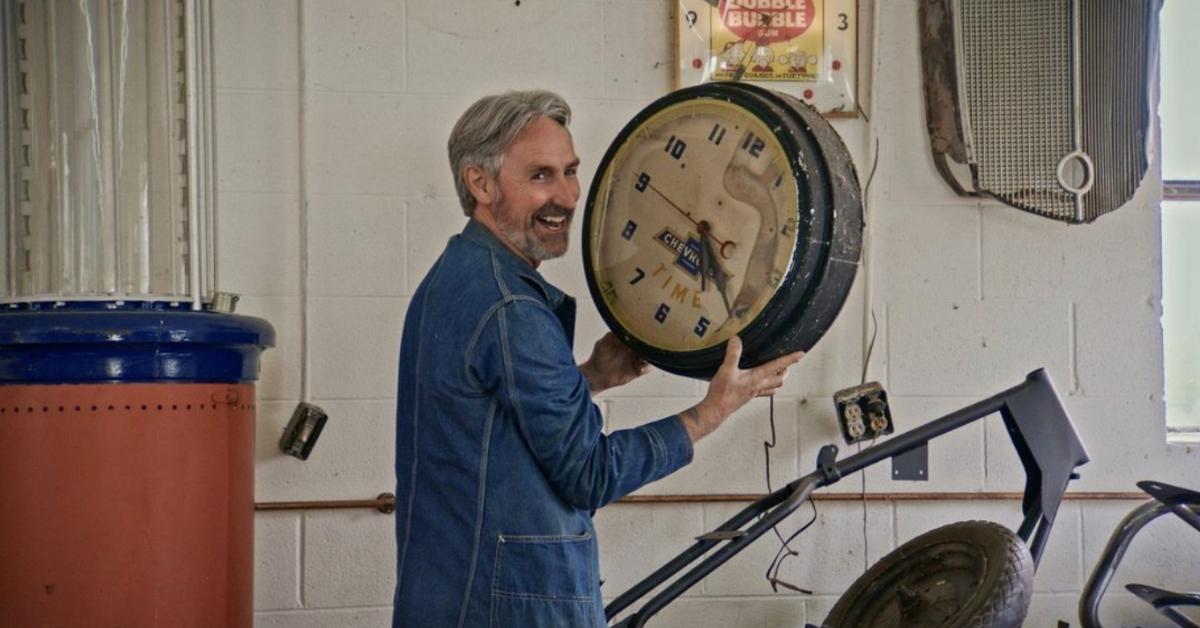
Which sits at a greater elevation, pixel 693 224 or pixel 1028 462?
pixel 693 224

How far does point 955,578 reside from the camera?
7.79 feet

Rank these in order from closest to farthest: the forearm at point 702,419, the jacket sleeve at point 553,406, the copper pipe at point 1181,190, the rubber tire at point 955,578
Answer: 1. the jacket sleeve at point 553,406
2. the forearm at point 702,419
3. the rubber tire at point 955,578
4. the copper pipe at point 1181,190

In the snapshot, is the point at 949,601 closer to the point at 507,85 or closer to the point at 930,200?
the point at 930,200

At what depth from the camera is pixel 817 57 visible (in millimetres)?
2924

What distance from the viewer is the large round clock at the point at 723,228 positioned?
1.78 m

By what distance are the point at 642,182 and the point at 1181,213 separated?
1.82 metres

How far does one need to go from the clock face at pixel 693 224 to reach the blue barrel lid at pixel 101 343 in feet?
2.40

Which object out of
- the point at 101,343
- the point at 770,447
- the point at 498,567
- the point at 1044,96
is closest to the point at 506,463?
the point at 498,567

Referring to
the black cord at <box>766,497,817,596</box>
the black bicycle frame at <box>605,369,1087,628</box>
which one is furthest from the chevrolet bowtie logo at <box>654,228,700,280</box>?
the black cord at <box>766,497,817,596</box>

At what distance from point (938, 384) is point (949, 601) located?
2.51 ft

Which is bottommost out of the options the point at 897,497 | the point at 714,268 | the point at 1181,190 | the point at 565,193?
the point at 897,497

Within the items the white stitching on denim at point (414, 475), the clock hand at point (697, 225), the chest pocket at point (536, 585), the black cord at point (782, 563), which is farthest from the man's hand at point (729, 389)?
the black cord at point (782, 563)

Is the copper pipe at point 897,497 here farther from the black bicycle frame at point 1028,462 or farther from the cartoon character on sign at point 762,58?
the cartoon character on sign at point 762,58

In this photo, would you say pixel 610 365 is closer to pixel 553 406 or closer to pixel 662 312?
pixel 662 312
